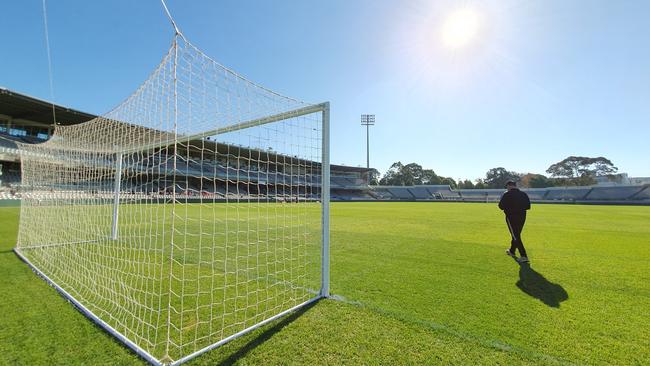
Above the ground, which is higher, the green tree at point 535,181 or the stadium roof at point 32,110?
the stadium roof at point 32,110

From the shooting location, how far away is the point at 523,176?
8125cm

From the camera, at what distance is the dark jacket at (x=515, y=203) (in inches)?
204

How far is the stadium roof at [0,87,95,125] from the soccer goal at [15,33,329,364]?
24137mm

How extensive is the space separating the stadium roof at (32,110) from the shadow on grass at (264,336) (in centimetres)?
→ 3050

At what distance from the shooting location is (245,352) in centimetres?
232

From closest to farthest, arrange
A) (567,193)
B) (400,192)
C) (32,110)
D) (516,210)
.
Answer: (516,210), (32,110), (567,193), (400,192)

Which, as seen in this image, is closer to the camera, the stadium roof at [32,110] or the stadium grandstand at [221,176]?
the stadium grandstand at [221,176]

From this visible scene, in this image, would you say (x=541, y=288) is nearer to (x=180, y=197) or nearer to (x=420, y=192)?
(x=180, y=197)

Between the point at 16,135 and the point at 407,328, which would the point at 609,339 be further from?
the point at 16,135

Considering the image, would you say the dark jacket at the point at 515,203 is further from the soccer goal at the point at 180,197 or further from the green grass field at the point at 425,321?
the soccer goal at the point at 180,197

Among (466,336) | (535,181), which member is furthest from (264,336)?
(535,181)

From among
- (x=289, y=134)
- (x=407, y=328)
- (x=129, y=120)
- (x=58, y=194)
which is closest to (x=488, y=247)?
(x=407, y=328)

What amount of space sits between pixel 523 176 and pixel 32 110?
98.5 meters

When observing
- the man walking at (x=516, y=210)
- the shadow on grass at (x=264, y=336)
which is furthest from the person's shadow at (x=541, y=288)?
the shadow on grass at (x=264, y=336)
